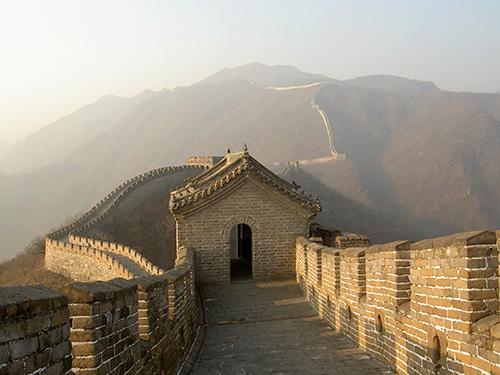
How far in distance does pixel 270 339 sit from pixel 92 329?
6616 mm

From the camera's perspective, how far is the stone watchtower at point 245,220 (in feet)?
59.7

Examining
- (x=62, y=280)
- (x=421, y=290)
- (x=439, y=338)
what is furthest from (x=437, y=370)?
(x=62, y=280)

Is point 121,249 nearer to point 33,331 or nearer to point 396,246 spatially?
point 396,246

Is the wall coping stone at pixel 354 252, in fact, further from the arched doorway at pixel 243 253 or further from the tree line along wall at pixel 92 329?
the arched doorway at pixel 243 253

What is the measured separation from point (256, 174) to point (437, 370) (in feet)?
42.8

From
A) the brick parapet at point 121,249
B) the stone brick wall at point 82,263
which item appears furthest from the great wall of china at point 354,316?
the stone brick wall at point 82,263

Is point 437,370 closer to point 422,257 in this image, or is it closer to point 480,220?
point 422,257

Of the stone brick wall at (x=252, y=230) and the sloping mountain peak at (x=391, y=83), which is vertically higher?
the sloping mountain peak at (x=391, y=83)

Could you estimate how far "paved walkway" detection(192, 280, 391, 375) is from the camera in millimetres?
8461

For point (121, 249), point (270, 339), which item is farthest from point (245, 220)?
point (121, 249)

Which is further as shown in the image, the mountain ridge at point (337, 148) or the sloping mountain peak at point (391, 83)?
the sloping mountain peak at point (391, 83)

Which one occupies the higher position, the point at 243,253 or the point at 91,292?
the point at 91,292

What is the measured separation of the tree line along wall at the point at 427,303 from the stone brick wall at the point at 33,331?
316 cm

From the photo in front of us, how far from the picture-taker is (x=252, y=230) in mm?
18609
